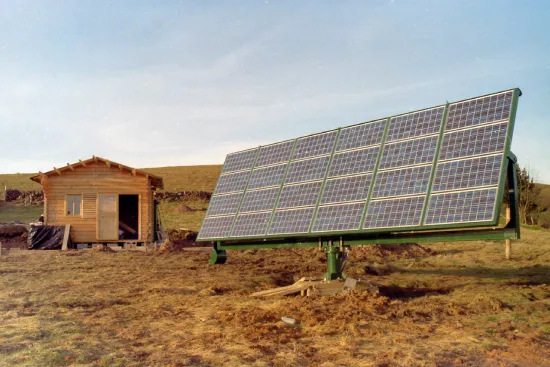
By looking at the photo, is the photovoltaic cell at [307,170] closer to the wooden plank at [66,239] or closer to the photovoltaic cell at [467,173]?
the photovoltaic cell at [467,173]

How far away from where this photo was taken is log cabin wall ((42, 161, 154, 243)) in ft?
96.6

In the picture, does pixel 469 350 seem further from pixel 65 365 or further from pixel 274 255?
pixel 274 255

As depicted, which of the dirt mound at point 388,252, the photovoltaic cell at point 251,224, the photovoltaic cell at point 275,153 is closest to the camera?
the photovoltaic cell at point 251,224

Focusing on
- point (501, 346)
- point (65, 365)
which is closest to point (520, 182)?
point (501, 346)

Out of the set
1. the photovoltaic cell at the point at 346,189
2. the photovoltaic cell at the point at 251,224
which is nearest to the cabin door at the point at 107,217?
the photovoltaic cell at the point at 251,224

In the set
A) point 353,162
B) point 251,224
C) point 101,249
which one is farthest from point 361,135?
point 101,249

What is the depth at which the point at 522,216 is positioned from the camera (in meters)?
48.9

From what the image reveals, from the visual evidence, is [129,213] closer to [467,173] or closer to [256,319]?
[256,319]

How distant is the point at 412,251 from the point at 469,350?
1975 centimetres

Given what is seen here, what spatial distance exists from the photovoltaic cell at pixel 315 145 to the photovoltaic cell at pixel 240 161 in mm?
2125

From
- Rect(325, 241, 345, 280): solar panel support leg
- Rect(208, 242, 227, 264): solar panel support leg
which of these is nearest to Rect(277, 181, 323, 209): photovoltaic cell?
Rect(325, 241, 345, 280): solar panel support leg

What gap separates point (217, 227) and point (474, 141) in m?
8.37

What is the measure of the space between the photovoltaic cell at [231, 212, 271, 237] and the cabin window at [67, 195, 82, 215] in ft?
55.7

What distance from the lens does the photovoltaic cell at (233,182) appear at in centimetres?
1730
